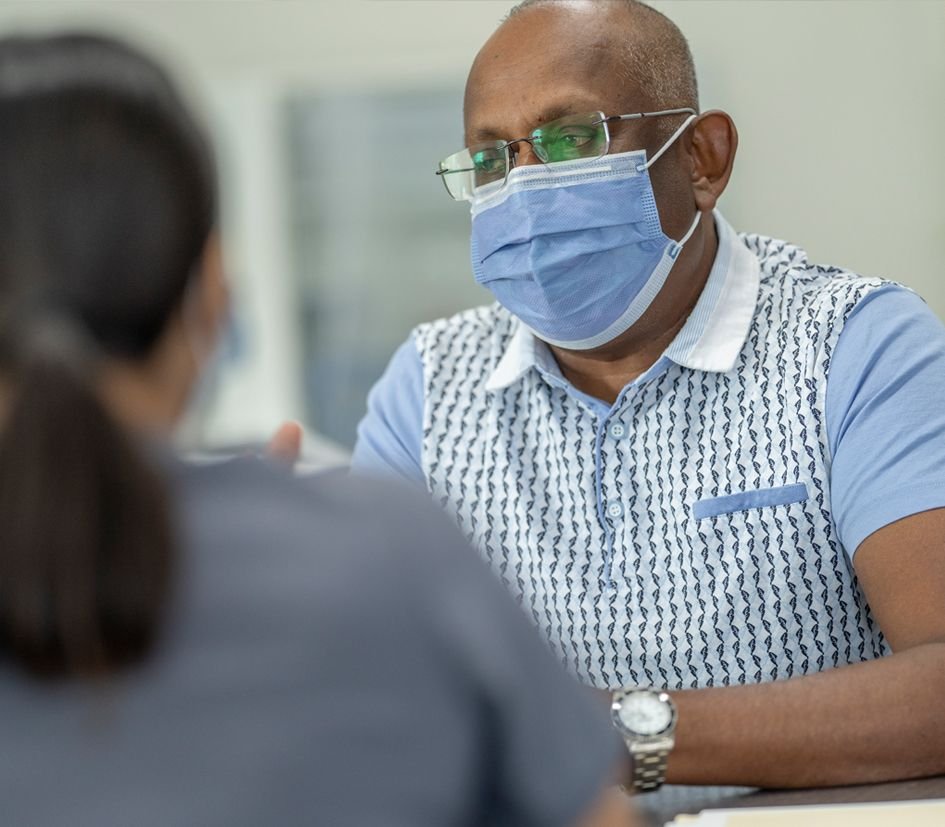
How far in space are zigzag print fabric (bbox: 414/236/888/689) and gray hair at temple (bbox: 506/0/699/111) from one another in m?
0.27

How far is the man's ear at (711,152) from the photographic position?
65.6 inches

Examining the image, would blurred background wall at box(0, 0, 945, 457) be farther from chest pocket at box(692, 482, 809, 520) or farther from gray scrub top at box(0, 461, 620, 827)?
gray scrub top at box(0, 461, 620, 827)

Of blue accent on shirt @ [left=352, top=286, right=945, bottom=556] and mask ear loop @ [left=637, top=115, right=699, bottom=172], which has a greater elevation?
mask ear loop @ [left=637, top=115, right=699, bottom=172]

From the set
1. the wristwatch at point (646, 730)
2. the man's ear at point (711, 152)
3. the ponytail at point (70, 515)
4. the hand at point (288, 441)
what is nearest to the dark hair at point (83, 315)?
the ponytail at point (70, 515)

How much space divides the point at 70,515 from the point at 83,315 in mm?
101

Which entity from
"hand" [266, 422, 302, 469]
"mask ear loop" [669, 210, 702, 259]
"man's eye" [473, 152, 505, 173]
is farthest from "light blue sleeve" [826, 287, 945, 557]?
"hand" [266, 422, 302, 469]

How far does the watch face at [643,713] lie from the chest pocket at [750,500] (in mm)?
391

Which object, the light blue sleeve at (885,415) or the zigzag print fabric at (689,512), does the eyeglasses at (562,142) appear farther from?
the light blue sleeve at (885,415)

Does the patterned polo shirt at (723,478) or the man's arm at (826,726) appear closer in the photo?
the man's arm at (826,726)

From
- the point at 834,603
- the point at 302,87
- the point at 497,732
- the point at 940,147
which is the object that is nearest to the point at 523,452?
the point at 834,603

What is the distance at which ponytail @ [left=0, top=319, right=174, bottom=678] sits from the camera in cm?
57

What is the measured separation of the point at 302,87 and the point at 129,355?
9.15 feet

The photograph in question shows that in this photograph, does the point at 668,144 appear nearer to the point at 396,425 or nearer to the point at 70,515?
the point at 396,425

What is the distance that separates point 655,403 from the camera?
1.58m
